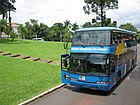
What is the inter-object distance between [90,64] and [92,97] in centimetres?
165

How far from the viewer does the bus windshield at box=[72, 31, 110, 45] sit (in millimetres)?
11391

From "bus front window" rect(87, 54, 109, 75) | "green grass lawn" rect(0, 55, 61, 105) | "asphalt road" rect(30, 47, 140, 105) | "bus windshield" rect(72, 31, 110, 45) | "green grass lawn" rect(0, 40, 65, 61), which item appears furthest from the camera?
"green grass lawn" rect(0, 40, 65, 61)

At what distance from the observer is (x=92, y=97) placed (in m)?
10.7

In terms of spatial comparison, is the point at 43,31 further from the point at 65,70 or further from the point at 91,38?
the point at 91,38

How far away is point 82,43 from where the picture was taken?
11.8 meters

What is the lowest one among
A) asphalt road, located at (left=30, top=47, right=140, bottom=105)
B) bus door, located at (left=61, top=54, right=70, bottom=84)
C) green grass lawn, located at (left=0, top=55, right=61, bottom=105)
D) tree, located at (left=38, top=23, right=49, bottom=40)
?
asphalt road, located at (left=30, top=47, right=140, bottom=105)

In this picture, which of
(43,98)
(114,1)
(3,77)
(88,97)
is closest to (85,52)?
(88,97)

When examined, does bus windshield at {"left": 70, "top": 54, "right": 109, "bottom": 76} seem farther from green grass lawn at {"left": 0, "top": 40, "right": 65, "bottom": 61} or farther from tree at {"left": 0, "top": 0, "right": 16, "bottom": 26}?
tree at {"left": 0, "top": 0, "right": 16, "bottom": 26}

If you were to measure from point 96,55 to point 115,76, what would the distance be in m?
2.19

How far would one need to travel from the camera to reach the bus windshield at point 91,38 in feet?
37.4

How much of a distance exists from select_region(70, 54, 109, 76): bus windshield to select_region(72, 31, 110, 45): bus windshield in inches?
34.9

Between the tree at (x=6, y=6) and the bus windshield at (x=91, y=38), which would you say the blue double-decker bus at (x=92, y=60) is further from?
the tree at (x=6, y=6)

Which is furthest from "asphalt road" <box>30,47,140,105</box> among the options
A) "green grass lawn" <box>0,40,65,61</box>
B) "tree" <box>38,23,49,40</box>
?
"tree" <box>38,23,49,40</box>

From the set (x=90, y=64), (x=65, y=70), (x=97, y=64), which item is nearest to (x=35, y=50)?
(x=65, y=70)
